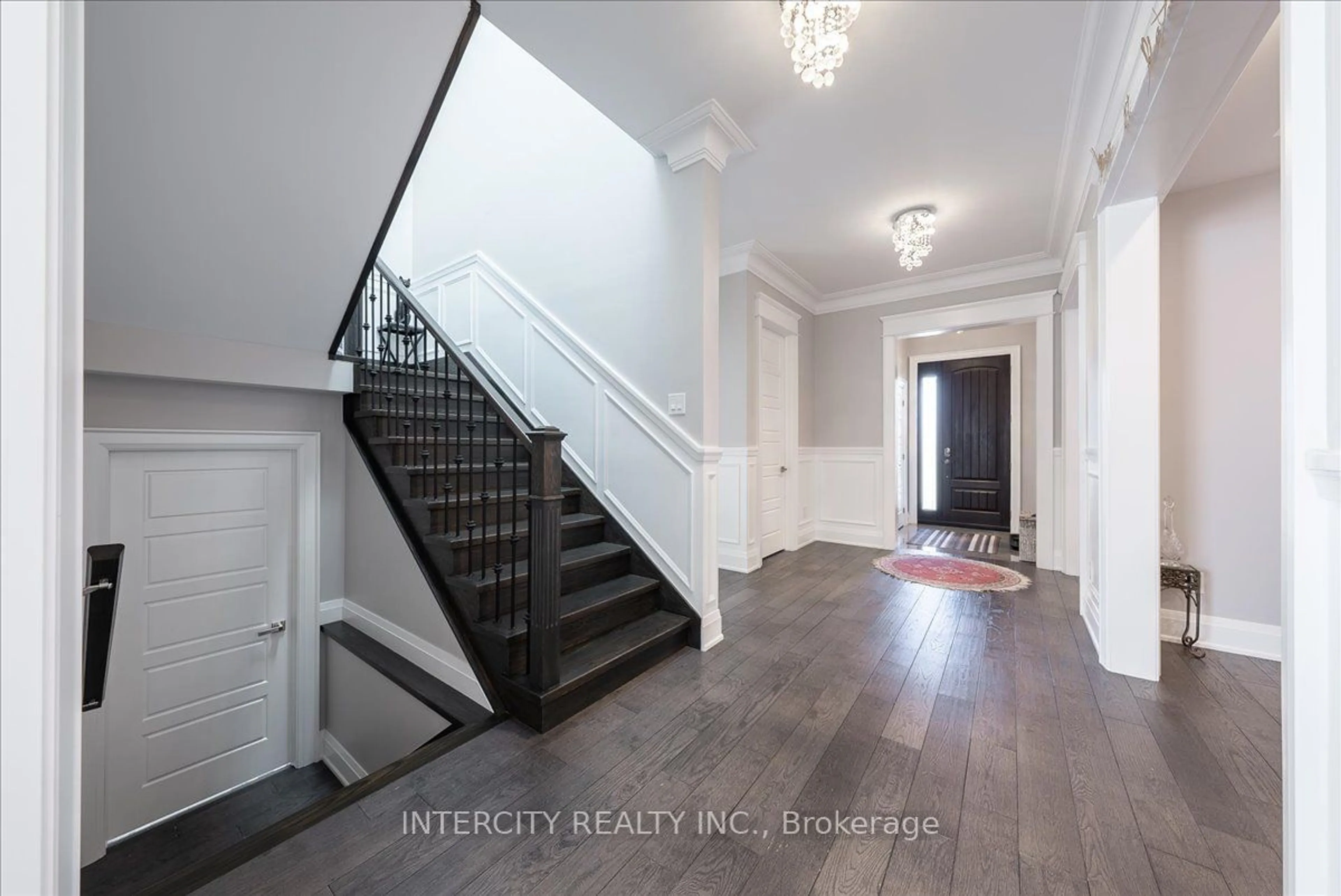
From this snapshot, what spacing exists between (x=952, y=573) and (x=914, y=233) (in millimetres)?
2624

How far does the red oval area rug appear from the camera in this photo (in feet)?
11.6

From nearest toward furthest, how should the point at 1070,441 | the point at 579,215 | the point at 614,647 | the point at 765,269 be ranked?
the point at 614,647, the point at 579,215, the point at 1070,441, the point at 765,269

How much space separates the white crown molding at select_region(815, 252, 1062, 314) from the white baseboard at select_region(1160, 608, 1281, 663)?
2811 millimetres

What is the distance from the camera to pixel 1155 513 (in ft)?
7.06

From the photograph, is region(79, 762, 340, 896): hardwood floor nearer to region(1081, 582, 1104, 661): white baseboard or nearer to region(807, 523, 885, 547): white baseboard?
region(1081, 582, 1104, 661): white baseboard

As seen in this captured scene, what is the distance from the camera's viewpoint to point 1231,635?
2412mm

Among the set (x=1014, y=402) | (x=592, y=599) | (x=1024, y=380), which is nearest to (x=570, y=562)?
(x=592, y=599)

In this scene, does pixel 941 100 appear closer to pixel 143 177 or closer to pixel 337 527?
pixel 143 177

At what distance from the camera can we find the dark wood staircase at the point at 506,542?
6.15 feet

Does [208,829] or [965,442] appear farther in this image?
[965,442]

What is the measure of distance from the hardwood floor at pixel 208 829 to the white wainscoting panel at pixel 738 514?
291 centimetres

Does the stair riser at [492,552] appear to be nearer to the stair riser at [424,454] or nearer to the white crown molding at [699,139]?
the stair riser at [424,454]

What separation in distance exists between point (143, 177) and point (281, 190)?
0.36 meters

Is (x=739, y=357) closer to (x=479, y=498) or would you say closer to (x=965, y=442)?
(x=479, y=498)
